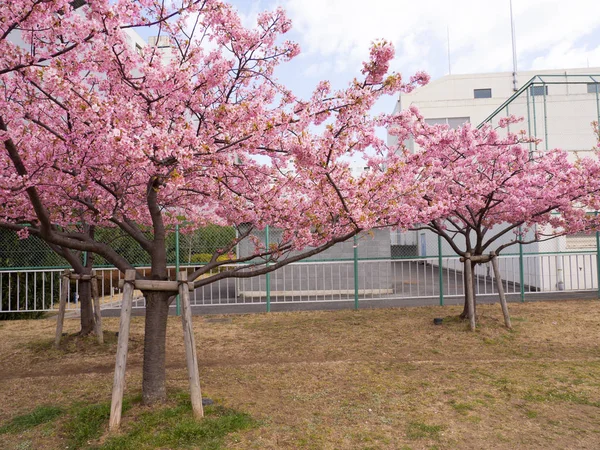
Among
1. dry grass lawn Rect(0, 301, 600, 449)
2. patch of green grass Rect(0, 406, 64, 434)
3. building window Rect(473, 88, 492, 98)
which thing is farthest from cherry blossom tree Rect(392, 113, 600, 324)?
building window Rect(473, 88, 492, 98)

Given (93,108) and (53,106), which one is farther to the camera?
(53,106)

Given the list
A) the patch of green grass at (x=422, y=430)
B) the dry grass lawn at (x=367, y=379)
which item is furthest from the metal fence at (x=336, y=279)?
the patch of green grass at (x=422, y=430)

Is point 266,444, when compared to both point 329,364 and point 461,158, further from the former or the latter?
point 461,158

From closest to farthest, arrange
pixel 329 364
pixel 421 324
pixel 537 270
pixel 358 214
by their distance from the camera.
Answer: pixel 358 214 < pixel 329 364 < pixel 421 324 < pixel 537 270

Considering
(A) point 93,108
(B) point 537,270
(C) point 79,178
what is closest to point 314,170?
(A) point 93,108

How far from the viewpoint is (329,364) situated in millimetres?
5770

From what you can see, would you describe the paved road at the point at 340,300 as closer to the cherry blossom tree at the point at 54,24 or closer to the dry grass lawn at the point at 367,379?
the dry grass lawn at the point at 367,379

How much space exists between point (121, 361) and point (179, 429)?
2.61 ft

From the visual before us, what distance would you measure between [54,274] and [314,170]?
9.63m

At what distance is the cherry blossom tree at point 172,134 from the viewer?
142 inches

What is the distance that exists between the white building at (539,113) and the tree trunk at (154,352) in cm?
821

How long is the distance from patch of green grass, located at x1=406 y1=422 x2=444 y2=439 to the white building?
7.00m

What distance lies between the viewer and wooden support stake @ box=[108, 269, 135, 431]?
3.67 m

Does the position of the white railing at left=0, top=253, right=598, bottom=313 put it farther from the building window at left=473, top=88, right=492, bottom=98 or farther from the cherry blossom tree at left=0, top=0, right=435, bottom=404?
the building window at left=473, top=88, right=492, bottom=98
